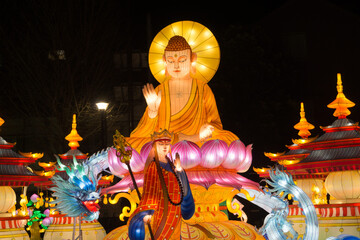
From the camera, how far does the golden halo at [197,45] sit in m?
10.8

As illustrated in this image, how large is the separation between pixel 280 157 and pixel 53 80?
757 cm

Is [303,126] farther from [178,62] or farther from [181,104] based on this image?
[178,62]

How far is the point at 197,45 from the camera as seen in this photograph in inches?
427

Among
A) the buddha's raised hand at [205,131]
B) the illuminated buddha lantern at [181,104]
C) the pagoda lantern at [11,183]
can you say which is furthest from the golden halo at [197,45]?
the pagoda lantern at [11,183]

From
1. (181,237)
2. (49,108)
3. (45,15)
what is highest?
(45,15)

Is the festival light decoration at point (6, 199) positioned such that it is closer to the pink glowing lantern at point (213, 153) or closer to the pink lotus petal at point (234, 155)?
the pink glowing lantern at point (213, 153)

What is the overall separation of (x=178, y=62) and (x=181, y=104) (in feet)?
2.28

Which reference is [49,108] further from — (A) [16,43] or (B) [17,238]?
(B) [17,238]

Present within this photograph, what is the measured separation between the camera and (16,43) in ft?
57.7

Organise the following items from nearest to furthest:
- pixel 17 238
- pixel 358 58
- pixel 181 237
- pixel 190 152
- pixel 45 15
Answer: pixel 181 237 → pixel 190 152 → pixel 17 238 → pixel 45 15 → pixel 358 58

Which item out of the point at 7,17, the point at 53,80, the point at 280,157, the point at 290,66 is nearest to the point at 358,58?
the point at 290,66

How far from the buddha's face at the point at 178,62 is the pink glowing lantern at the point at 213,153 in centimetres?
174

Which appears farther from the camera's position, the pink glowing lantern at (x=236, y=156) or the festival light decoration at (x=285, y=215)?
the pink glowing lantern at (x=236, y=156)

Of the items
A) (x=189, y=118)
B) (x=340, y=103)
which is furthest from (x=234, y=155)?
(x=340, y=103)
